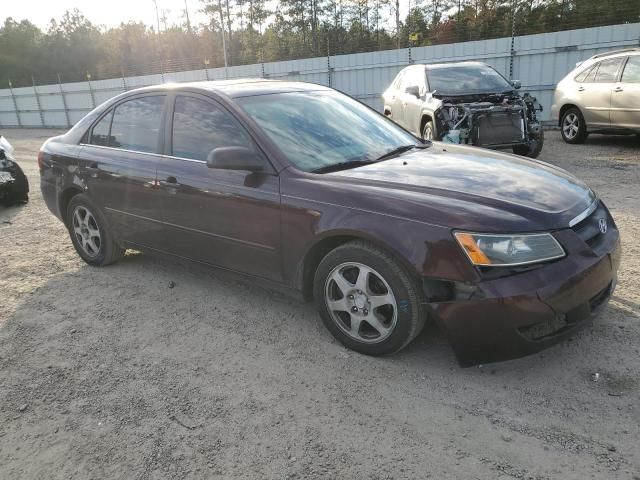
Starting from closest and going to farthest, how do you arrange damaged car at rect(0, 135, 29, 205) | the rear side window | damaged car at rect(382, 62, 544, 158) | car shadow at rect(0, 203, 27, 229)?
car shadow at rect(0, 203, 27, 229) → damaged car at rect(0, 135, 29, 205) → damaged car at rect(382, 62, 544, 158) → the rear side window

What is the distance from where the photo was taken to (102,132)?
15.4 ft

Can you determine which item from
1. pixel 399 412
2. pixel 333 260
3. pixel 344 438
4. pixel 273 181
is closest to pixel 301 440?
pixel 344 438

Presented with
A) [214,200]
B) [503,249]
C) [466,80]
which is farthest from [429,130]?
[503,249]

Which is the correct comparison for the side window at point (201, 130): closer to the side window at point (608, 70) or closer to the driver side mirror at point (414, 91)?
the driver side mirror at point (414, 91)

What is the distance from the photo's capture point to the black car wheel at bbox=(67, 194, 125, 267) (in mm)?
4773

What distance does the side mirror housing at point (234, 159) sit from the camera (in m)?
3.24

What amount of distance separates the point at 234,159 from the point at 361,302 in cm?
117

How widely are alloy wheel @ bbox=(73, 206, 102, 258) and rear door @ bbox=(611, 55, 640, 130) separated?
28.0ft

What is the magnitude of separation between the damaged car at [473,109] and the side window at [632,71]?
1729 millimetres

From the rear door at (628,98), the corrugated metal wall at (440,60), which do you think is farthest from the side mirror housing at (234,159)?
the corrugated metal wall at (440,60)

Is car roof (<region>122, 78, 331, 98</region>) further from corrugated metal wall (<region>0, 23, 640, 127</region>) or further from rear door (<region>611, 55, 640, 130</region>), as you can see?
corrugated metal wall (<region>0, 23, 640, 127</region>)

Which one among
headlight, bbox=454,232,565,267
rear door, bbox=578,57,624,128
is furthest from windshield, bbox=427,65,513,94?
headlight, bbox=454,232,565,267

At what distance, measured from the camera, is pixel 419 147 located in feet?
13.1

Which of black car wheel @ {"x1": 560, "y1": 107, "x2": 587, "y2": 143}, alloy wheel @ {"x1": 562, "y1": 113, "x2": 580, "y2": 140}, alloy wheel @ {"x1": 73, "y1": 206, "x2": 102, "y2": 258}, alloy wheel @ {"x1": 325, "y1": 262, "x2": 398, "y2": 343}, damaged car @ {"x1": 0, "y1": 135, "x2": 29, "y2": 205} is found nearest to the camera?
alloy wheel @ {"x1": 325, "y1": 262, "x2": 398, "y2": 343}
